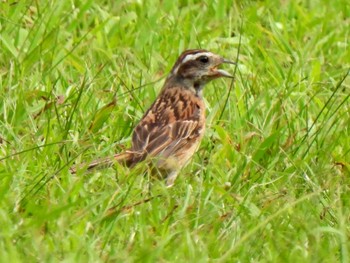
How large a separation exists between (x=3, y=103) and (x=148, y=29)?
2.29 meters

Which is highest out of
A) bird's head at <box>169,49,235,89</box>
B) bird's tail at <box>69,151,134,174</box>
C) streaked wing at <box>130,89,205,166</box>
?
bird's tail at <box>69,151,134,174</box>

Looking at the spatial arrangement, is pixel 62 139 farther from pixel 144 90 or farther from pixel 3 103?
pixel 144 90

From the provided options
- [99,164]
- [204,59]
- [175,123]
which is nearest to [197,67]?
[204,59]

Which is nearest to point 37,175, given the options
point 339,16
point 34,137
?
point 34,137

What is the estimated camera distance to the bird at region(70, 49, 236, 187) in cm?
974

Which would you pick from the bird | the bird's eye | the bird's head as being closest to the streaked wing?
the bird

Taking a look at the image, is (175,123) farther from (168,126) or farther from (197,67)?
(197,67)

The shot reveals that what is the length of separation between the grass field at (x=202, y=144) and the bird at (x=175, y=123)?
0.13 m

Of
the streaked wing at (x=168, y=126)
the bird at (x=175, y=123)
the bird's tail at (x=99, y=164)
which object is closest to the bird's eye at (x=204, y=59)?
the bird at (x=175, y=123)

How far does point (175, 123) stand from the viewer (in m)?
10.5

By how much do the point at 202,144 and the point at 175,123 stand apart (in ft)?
0.78

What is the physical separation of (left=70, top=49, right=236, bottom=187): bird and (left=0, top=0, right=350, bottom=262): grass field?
134mm

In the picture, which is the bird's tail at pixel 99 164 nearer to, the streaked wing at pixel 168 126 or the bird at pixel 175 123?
the bird at pixel 175 123

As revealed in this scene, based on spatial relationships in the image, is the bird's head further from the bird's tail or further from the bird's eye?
the bird's tail
